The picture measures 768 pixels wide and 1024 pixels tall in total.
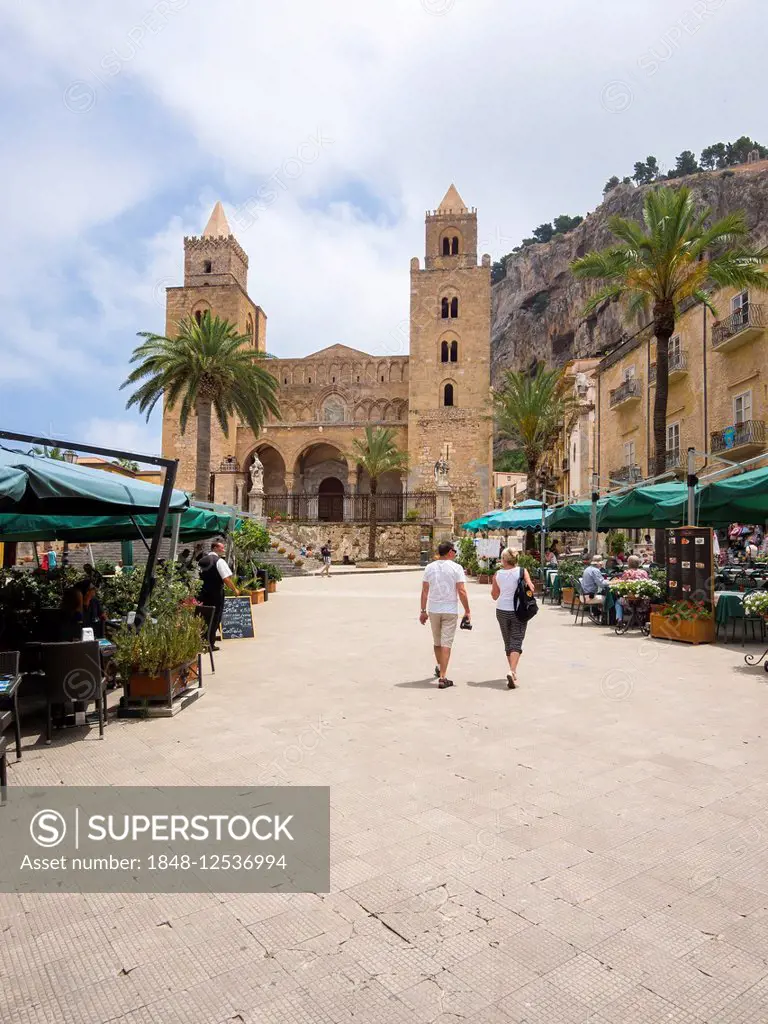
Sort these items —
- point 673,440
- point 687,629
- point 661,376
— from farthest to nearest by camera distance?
point 673,440 → point 661,376 → point 687,629

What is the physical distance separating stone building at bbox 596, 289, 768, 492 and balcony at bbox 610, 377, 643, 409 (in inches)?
1.5

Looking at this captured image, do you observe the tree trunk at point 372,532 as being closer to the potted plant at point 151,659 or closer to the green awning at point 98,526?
the green awning at point 98,526

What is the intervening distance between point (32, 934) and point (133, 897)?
39cm

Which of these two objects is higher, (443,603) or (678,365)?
(678,365)

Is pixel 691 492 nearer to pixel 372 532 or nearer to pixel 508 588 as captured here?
pixel 508 588

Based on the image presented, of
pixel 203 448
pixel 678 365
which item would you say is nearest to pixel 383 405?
pixel 203 448

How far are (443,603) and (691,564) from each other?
5047 mm

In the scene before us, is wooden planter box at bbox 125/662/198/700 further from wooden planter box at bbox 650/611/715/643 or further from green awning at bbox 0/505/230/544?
wooden planter box at bbox 650/611/715/643

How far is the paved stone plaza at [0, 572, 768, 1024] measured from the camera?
7.38 feet

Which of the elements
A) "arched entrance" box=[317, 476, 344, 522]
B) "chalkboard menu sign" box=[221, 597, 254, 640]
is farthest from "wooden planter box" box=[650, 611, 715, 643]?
"arched entrance" box=[317, 476, 344, 522]

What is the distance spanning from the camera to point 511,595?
23.6 feet

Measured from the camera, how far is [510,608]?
7188 mm

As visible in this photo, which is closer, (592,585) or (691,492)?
(691,492)

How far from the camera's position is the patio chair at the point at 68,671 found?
4977 millimetres
